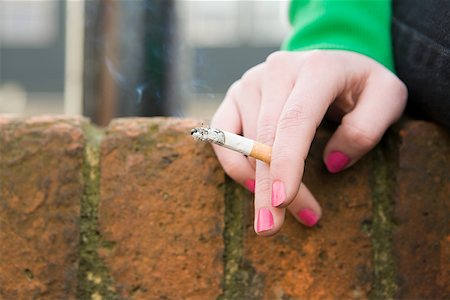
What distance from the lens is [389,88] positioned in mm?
1144

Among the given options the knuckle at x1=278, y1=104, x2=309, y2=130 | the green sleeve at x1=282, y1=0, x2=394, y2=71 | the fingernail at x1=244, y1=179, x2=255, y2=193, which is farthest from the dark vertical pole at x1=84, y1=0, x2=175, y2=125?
the knuckle at x1=278, y1=104, x2=309, y2=130

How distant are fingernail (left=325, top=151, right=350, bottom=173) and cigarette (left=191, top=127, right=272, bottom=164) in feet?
0.58

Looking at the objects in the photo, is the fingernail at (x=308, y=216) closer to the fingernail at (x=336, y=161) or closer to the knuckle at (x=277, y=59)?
the fingernail at (x=336, y=161)

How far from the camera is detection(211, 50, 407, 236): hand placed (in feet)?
3.35

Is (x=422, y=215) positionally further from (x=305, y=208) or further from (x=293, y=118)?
(x=293, y=118)

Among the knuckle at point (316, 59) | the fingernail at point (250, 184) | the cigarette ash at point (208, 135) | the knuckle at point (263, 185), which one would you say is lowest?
the fingernail at point (250, 184)

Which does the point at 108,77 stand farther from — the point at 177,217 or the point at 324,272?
the point at 324,272

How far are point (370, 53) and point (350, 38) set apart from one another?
4cm

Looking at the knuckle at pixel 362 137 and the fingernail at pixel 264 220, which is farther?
the knuckle at pixel 362 137


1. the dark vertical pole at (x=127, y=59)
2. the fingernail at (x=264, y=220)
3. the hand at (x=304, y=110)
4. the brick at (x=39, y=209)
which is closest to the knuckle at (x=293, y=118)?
the hand at (x=304, y=110)

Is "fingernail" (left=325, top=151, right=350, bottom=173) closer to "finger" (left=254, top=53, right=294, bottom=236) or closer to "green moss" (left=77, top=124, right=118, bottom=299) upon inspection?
"finger" (left=254, top=53, right=294, bottom=236)

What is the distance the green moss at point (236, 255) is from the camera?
1168 millimetres

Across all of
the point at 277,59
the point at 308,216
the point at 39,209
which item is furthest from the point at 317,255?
the point at 39,209

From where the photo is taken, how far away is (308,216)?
115cm
